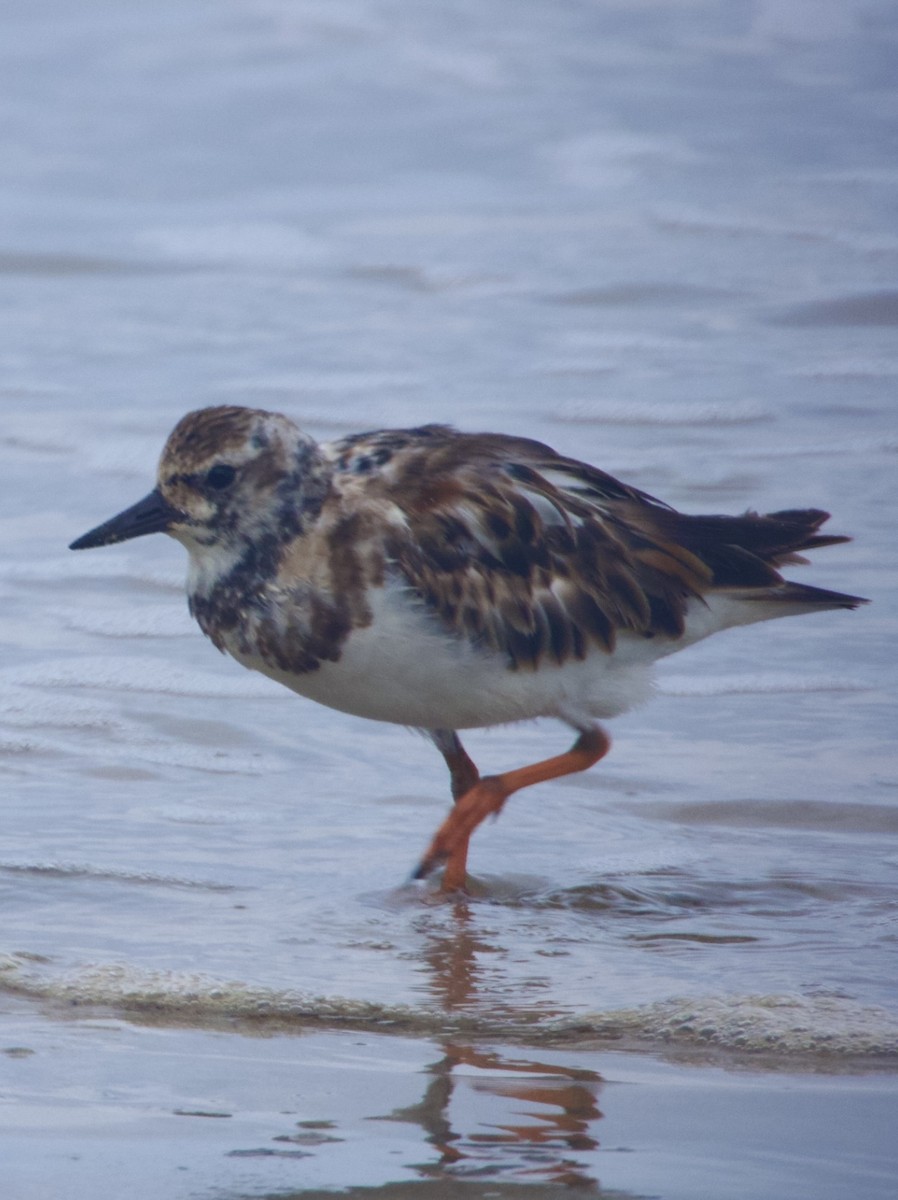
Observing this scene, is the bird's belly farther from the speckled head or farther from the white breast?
the speckled head

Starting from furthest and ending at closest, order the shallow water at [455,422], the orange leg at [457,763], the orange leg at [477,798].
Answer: the orange leg at [457,763]
the orange leg at [477,798]
the shallow water at [455,422]

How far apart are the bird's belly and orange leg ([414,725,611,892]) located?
14 cm

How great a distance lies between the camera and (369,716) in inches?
207

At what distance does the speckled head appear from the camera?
5105 mm

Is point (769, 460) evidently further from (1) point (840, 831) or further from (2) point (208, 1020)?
(2) point (208, 1020)

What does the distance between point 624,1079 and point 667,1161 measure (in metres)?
0.42

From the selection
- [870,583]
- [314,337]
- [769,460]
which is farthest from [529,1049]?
[314,337]

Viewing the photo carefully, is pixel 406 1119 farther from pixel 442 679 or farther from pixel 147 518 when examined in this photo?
pixel 147 518

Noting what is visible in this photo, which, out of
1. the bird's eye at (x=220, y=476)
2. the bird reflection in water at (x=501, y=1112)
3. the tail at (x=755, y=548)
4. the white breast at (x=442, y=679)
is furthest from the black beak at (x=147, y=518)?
the bird reflection in water at (x=501, y=1112)

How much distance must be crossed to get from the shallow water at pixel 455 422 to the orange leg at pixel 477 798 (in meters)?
0.14

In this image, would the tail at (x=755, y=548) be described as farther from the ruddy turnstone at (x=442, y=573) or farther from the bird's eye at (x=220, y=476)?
the bird's eye at (x=220, y=476)

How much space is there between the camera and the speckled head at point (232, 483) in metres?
5.11

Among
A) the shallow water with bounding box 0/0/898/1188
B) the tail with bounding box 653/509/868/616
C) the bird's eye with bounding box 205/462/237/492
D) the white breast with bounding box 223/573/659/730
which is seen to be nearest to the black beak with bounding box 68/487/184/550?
the bird's eye with bounding box 205/462/237/492

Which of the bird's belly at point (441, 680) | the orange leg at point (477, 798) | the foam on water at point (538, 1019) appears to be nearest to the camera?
the foam on water at point (538, 1019)
